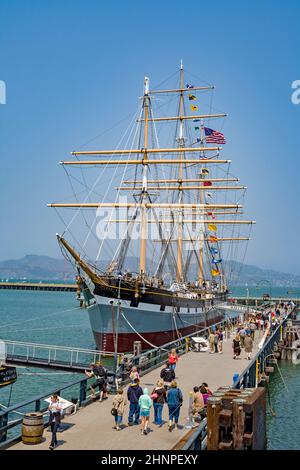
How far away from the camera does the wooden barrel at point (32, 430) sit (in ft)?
40.9

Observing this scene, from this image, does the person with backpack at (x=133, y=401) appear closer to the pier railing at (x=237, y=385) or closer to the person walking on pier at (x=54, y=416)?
the person walking on pier at (x=54, y=416)

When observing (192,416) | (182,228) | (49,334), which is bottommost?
(49,334)

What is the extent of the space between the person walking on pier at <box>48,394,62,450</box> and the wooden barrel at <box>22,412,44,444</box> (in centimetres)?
32

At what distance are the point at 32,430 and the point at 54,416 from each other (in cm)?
60

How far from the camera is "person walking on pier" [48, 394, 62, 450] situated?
12.1 meters

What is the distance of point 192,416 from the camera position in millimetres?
14523

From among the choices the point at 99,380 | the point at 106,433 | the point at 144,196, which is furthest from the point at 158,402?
the point at 144,196

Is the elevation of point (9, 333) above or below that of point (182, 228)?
below

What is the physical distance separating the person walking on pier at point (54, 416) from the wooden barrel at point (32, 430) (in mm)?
316

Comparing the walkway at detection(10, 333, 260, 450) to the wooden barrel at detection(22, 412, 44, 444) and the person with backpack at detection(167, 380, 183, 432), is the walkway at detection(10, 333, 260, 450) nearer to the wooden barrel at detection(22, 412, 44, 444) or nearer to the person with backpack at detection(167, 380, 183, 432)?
the wooden barrel at detection(22, 412, 44, 444)
